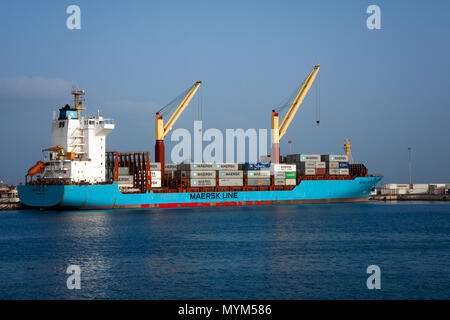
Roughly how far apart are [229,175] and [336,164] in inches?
717

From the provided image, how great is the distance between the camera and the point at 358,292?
22828 millimetres

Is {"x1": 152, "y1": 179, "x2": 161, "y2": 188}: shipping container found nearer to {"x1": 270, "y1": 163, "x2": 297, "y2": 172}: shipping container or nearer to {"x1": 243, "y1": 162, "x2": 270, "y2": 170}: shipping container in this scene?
{"x1": 243, "y1": 162, "x2": 270, "y2": 170}: shipping container

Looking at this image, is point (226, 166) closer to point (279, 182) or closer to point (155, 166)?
point (279, 182)

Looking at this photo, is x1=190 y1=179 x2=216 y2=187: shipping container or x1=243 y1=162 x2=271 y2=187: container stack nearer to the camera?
x1=190 y1=179 x2=216 y2=187: shipping container

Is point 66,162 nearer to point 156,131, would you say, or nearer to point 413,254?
point 156,131

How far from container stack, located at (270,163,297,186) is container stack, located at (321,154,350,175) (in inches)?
236

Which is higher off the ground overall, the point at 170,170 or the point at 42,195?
the point at 170,170

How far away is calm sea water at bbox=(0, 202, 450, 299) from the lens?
23234mm

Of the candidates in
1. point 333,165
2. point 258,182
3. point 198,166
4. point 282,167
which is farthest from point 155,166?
point 333,165

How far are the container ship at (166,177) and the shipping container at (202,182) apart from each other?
0.46 ft

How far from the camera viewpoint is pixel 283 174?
80.6m

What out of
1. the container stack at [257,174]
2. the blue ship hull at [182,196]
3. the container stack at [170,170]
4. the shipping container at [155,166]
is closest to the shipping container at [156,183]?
the shipping container at [155,166]

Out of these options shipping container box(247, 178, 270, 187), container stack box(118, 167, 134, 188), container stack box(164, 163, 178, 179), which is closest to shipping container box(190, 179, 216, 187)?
container stack box(164, 163, 178, 179)
